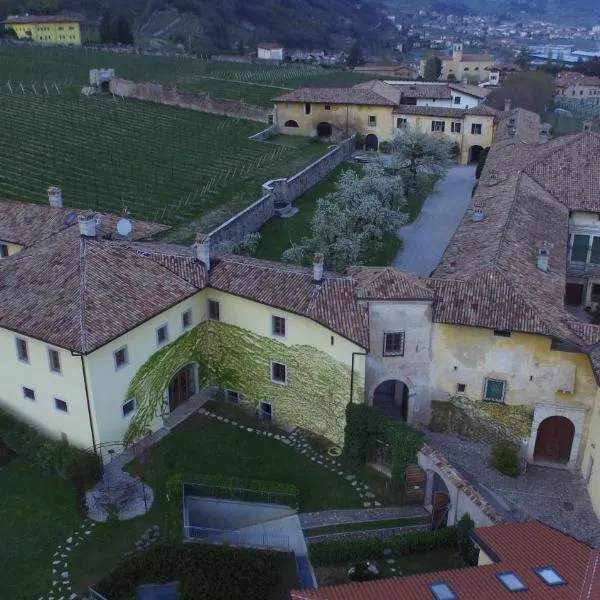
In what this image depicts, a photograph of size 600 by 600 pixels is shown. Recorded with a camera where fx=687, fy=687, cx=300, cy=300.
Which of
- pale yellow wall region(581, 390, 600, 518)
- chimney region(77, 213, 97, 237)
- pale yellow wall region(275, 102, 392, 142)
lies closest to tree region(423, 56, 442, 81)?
pale yellow wall region(275, 102, 392, 142)

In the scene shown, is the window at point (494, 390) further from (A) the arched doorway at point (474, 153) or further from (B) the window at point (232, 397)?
(A) the arched doorway at point (474, 153)

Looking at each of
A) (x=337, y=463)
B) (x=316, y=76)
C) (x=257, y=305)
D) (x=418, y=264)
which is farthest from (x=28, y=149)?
(x=316, y=76)

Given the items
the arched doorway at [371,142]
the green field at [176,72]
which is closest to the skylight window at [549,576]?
the arched doorway at [371,142]

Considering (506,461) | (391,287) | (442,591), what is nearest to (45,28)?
(391,287)

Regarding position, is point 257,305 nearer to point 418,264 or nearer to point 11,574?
point 11,574

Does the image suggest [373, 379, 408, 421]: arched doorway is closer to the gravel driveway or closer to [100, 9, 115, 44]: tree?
the gravel driveway
